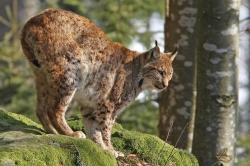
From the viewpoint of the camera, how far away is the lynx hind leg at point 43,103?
659 cm

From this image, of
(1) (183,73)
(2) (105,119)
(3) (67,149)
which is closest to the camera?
(3) (67,149)

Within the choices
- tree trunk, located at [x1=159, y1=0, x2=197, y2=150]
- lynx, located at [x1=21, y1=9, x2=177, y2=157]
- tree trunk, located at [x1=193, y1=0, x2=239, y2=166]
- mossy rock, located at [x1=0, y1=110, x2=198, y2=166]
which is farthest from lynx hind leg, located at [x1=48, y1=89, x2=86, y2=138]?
tree trunk, located at [x1=159, y1=0, x2=197, y2=150]

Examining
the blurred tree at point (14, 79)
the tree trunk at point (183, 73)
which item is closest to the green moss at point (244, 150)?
the blurred tree at point (14, 79)

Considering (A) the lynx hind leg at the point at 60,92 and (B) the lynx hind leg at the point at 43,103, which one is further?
(B) the lynx hind leg at the point at 43,103

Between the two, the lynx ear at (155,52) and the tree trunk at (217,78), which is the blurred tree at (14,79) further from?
the tree trunk at (217,78)

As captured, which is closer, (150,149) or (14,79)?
(150,149)

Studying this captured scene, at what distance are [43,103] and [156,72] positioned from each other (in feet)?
4.05

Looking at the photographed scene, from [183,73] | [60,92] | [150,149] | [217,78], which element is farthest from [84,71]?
[183,73]

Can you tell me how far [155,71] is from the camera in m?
7.29

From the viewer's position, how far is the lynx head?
7.27 meters

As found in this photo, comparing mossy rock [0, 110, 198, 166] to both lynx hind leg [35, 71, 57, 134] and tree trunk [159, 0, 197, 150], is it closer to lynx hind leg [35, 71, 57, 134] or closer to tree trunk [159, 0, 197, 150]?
lynx hind leg [35, 71, 57, 134]

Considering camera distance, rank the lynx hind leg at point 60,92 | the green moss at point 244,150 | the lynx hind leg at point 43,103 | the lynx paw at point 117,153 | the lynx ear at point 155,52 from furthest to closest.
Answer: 1. the green moss at point 244,150
2. the lynx ear at point 155,52
3. the lynx hind leg at point 43,103
4. the lynx hind leg at point 60,92
5. the lynx paw at point 117,153

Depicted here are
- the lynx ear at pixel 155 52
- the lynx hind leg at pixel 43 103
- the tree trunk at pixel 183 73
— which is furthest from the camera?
the tree trunk at pixel 183 73

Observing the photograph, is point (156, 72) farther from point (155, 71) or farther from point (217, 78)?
point (217, 78)
